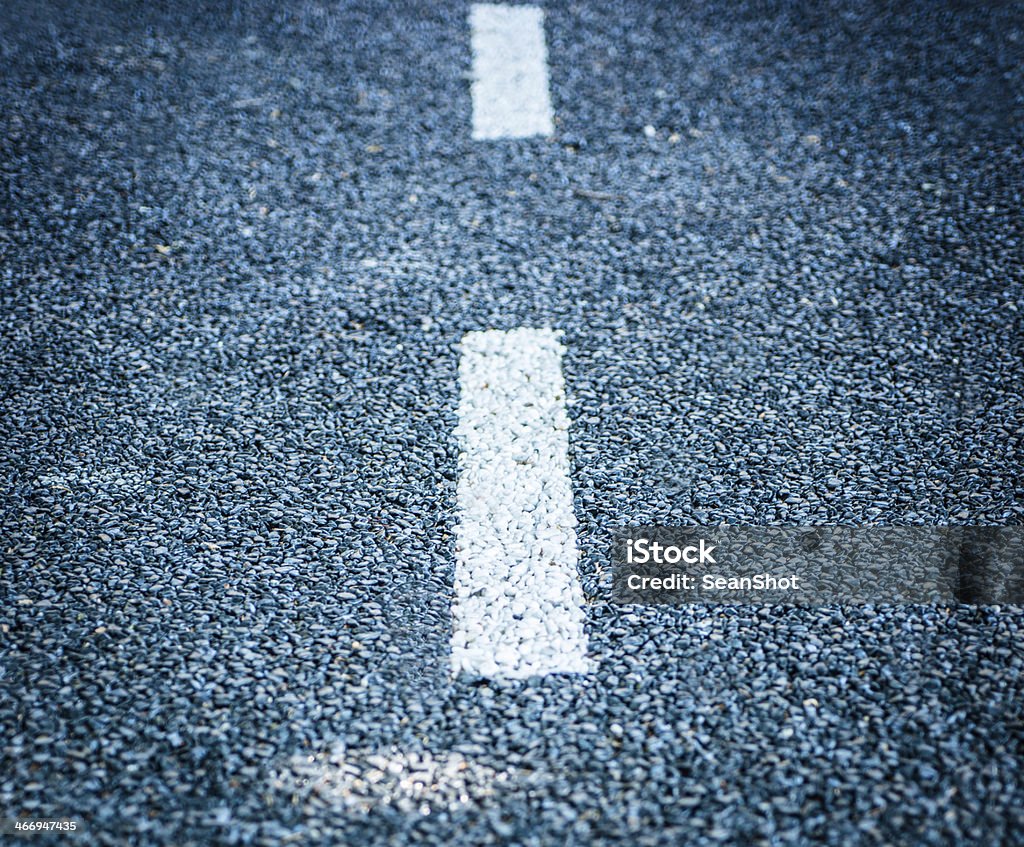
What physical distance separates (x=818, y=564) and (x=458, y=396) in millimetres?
672

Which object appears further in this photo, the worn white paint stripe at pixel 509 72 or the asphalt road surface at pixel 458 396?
the worn white paint stripe at pixel 509 72

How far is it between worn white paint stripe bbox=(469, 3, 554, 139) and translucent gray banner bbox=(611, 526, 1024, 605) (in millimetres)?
1225

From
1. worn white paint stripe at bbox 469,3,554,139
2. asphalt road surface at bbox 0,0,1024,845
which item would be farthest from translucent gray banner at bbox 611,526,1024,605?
worn white paint stripe at bbox 469,3,554,139

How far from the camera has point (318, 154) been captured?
2.11 m

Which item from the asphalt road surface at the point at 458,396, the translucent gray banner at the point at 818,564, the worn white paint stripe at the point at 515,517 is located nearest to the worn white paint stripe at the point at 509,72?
the asphalt road surface at the point at 458,396

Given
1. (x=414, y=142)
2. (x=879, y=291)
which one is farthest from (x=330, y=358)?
(x=879, y=291)

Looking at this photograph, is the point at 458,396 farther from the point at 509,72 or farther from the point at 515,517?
the point at 509,72

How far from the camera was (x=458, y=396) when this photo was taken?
161 cm

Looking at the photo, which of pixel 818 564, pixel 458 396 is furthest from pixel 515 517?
pixel 818 564

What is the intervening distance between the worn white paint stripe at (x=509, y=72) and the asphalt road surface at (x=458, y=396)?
4 cm

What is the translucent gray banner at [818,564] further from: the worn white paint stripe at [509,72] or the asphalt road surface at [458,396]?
the worn white paint stripe at [509,72]

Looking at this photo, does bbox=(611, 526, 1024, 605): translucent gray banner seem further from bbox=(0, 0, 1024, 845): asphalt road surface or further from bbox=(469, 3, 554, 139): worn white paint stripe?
bbox=(469, 3, 554, 139): worn white paint stripe

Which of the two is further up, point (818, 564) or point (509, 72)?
point (509, 72)

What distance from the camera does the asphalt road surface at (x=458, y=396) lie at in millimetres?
1118
